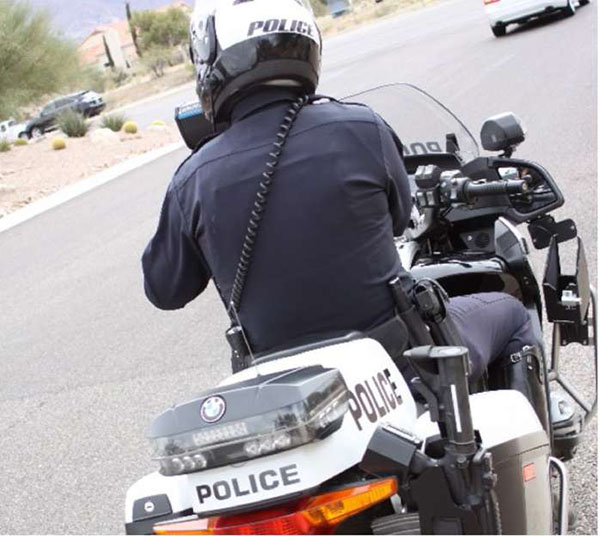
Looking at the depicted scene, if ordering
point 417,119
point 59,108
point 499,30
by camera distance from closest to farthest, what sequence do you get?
1. point 417,119
2. point 499,30
3. point 59,108

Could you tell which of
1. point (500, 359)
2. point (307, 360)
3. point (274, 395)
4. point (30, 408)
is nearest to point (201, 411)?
point (274, 395)

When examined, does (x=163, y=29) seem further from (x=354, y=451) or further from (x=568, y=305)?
(x=354, y=451)

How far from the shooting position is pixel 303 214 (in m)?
2.63

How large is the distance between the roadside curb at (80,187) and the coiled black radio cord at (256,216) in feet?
40.3

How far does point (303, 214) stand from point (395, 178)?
0.34m

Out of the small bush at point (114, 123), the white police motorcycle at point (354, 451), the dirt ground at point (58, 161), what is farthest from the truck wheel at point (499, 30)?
the white police motorcycle at point (354, 451)

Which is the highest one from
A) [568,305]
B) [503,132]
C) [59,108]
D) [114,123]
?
[503,132]

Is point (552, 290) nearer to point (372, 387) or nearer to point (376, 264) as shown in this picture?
point (376, 264)

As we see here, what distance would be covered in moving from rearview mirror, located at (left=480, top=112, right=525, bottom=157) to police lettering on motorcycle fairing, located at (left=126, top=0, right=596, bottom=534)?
0.46ft

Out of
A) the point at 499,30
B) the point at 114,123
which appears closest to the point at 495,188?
the point at 499,30

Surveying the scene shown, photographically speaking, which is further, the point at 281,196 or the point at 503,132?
the point at 503,132

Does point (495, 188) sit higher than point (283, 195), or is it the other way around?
point (283, 195)

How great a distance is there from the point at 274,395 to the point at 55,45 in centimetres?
2688

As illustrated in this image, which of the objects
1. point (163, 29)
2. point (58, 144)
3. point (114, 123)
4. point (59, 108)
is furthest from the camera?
point (163, 29)
